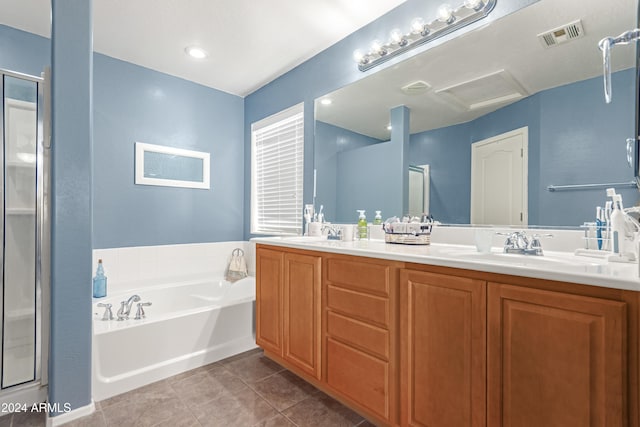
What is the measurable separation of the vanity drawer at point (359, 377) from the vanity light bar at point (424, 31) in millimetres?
1808

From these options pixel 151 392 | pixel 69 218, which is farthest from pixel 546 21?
pixel 151 392

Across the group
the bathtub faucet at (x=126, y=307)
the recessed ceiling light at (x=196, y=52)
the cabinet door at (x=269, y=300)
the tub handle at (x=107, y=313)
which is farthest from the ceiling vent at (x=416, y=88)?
the tub handle at (x=107, y=313)

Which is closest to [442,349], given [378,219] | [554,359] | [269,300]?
[554,359]

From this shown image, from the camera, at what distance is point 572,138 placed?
136 cm

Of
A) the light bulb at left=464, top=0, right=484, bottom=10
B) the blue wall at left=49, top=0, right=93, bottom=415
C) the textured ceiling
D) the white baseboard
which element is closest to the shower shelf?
the blue wall at left=49, top=0, right=93, bottom=415

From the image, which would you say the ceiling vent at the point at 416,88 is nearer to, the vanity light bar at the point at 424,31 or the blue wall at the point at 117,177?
the vanity light bar at the point at 424,31

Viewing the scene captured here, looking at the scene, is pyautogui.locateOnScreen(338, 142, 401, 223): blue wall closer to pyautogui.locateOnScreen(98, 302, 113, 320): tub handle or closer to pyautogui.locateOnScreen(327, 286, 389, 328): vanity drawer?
pyautogui.locateOnScreen(327, 286, 389, 328): vanity drawer

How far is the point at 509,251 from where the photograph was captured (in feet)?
4.64

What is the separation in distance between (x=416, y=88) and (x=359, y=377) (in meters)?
1.69

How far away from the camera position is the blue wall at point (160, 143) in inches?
104

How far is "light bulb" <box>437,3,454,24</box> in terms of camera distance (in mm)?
1722

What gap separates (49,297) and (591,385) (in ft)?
7.90

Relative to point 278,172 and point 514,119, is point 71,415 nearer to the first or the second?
point 278,172

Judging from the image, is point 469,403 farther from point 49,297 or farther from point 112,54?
point 112,54
